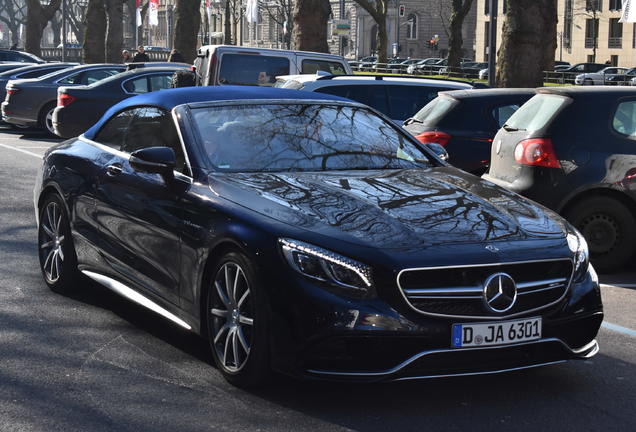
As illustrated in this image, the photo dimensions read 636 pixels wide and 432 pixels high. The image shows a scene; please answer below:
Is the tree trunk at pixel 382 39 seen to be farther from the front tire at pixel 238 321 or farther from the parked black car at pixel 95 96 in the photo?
the front tire at pixel 238 321

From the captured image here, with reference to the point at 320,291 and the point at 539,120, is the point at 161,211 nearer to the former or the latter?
the point at 320,291

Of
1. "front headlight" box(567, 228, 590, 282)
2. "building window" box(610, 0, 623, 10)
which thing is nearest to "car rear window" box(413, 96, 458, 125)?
"front headlight" box(567, 228, 590, 282)

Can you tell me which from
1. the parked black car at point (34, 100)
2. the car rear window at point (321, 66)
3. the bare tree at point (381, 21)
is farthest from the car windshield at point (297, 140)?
the bare tree at point (381, 21)

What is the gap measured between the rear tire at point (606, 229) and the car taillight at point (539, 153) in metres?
0.43

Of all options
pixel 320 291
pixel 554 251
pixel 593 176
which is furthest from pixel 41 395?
pixel 593 176

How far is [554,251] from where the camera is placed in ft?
18.1

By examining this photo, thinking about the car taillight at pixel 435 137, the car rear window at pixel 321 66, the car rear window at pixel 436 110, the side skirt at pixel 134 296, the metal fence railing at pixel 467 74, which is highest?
the car rear window at pixel 321 66

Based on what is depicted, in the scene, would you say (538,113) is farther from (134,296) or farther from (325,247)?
(325,247)

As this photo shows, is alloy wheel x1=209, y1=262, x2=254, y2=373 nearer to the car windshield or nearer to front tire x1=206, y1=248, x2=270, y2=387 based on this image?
front tire x1=206, y1=248, x2=270, y2=387

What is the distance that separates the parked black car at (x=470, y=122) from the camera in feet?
41.6

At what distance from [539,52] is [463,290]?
16.1 meters

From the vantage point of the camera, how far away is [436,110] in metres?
12.9

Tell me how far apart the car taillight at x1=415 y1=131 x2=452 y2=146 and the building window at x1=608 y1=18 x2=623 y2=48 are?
252 feet

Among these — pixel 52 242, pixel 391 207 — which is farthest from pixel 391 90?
pixel 391 207
